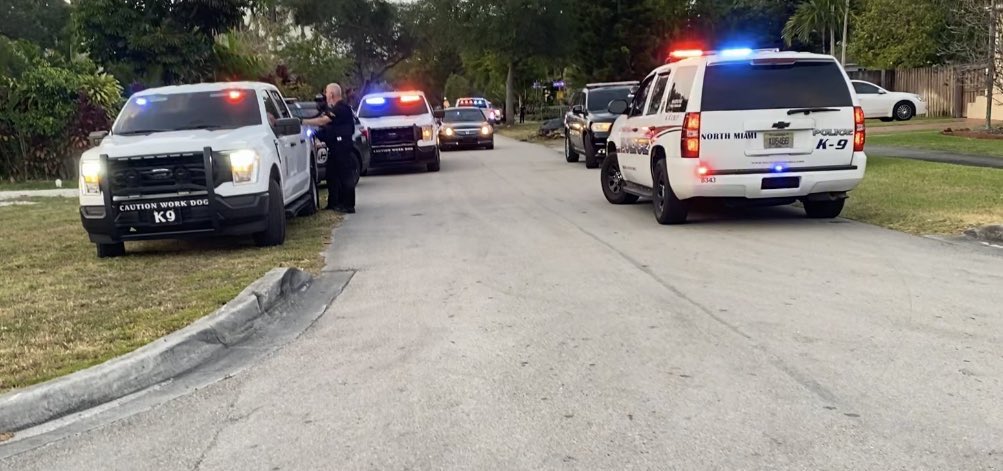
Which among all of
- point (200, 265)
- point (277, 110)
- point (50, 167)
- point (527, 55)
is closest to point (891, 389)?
point (200, 265)

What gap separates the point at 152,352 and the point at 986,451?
4616 millimetres

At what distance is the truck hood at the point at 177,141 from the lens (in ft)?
31.1

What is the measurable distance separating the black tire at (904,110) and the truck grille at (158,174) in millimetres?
31159

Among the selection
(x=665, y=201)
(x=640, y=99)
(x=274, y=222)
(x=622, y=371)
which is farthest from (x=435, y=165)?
(x=622, y=371)

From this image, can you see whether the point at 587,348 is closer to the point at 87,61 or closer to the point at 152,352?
the point at 152,352

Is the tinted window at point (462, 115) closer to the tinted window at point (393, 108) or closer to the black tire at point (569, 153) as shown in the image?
the black tire at point (569, 153)

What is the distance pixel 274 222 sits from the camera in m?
10.2

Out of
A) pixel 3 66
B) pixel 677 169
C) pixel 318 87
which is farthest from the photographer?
pixel 318 87

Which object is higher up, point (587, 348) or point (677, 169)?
point (677, 169)

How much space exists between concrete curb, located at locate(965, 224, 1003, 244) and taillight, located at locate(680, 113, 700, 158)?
2.93 meters

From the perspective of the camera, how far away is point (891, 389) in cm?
507

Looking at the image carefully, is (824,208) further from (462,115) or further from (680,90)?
(462,115)

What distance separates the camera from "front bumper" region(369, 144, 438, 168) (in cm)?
2106

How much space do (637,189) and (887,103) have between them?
84.8 feet
